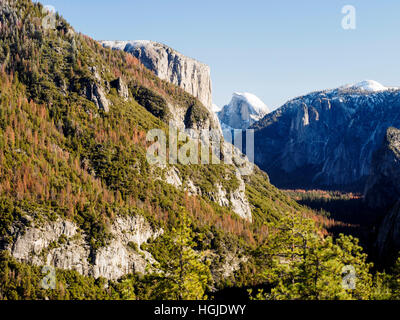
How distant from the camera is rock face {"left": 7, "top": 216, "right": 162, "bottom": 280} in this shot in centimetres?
10112

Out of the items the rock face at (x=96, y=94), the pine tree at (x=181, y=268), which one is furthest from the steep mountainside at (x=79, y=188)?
the pine tree at (x=181, y=268)

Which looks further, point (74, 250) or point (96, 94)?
point (96, 94)

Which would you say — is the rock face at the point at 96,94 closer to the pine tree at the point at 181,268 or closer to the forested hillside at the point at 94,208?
the forested hillside at the point at 94,208

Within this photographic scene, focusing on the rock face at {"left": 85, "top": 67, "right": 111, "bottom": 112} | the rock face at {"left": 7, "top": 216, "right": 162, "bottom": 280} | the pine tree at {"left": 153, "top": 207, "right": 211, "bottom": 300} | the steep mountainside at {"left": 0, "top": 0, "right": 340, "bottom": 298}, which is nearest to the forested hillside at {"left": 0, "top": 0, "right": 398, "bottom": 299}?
the pine tree at {"left": 153, "top": 207, "right": 211, "bottom": 300}

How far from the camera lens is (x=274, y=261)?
2709cm

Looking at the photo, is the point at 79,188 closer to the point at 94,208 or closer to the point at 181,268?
the point at 94,208

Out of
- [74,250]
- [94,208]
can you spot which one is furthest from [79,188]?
[74,250]

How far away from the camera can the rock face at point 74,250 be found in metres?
101

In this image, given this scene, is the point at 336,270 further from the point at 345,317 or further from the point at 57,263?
the point at 57,263

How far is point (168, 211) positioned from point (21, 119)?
3261 inches

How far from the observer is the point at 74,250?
108 meters

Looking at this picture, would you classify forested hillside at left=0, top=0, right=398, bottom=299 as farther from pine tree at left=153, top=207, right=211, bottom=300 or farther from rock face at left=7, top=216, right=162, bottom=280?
rock face at left=7, top=216, right=162, bottom=280

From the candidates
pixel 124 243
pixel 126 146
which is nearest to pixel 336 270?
pixel 124 243

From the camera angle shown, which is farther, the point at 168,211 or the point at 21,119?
the point at 168,211
